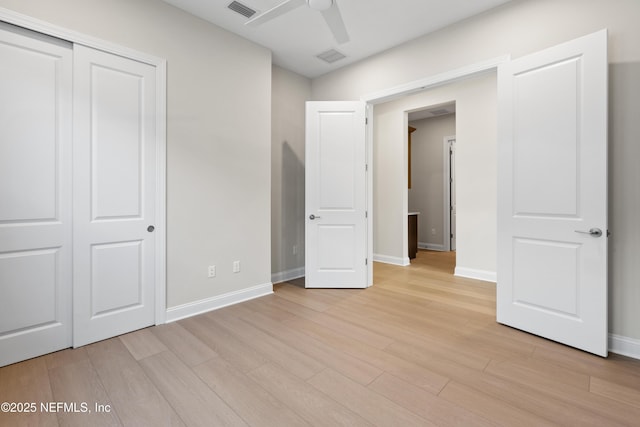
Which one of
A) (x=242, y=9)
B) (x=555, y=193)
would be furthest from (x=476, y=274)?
(x=242, y=9)

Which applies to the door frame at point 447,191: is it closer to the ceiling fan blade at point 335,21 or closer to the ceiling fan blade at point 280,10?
the ceiling fan blade at point 335,21

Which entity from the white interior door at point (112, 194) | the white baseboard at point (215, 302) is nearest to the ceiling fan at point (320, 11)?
the white interior door at point (112, 194)

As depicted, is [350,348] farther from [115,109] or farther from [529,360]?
[115,109]

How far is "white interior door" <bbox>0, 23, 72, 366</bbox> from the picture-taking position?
2041 millimetres

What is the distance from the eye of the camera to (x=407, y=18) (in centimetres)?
301

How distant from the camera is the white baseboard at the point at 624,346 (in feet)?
7.04

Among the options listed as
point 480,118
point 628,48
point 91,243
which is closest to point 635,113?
point 628,48

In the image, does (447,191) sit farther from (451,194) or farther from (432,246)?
(432,246)

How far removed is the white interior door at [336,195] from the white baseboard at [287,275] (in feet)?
1.70

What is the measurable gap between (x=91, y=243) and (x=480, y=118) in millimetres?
4887

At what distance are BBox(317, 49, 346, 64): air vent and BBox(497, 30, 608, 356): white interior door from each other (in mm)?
1917

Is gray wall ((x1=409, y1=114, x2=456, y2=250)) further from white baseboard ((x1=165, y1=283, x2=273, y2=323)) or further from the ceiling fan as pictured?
the ceiling fan

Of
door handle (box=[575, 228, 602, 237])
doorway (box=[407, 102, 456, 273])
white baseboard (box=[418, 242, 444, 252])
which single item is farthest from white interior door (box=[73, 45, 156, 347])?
white baseboard (box=[418, 242, 444, 252])

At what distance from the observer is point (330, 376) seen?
193cm
